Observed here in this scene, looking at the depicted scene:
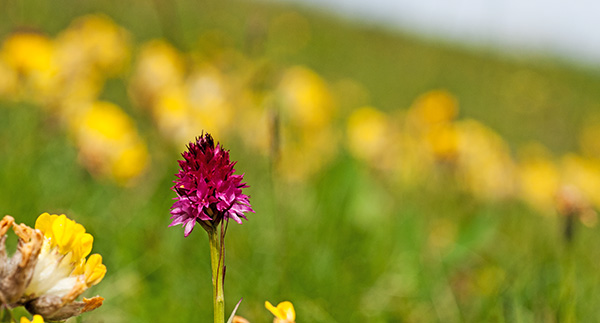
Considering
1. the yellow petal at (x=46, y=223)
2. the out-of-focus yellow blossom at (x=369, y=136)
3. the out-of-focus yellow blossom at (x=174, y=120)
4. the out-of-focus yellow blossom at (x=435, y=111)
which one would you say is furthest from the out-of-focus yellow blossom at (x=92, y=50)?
the yellow petal at (x=46, y=223)

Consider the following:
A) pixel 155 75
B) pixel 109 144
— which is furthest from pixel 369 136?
pixel 109 144

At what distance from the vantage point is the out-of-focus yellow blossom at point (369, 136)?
3.85 meters

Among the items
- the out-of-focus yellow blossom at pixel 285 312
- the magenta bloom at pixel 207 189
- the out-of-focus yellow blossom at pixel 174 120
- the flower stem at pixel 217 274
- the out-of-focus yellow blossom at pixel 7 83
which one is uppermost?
the out-of-focus yellow blossom at pixel 7 83

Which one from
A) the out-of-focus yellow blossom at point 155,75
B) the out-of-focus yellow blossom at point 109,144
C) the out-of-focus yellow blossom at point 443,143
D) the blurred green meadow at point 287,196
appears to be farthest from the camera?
the out-of-focus yellow blossom at point 443,143

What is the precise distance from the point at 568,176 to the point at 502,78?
757 centimetres

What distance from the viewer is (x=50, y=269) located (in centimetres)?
81

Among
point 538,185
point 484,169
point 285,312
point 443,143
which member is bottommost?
point 285,312

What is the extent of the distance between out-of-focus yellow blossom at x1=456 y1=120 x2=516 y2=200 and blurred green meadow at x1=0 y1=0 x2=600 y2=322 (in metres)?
0.02

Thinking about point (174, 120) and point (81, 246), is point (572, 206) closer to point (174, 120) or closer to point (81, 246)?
point (81, 246)

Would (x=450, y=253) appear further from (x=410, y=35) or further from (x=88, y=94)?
(x=410, y=35)

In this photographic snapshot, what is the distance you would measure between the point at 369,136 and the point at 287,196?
1.08 m

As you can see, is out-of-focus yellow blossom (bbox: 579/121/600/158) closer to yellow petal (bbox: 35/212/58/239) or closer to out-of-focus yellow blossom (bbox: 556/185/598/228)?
out-of-focus yellow blossom (bbox: 556/185/598/228)

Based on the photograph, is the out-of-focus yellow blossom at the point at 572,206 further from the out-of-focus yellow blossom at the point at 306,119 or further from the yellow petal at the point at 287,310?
the out-of-focus yellow blossom at the point at 306,119

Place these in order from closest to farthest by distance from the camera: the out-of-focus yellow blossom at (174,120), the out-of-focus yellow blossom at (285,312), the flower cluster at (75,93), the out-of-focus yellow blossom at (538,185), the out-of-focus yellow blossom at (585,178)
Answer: the out-of-focus yellow blossom at (285,312) < the flower cluster at (75,93) < the out-of-focus yellow blossom at (174,120) < the out-of-focus yellow blossom at (538,185) < the out-of-focus yellow blossom at (585,178)
